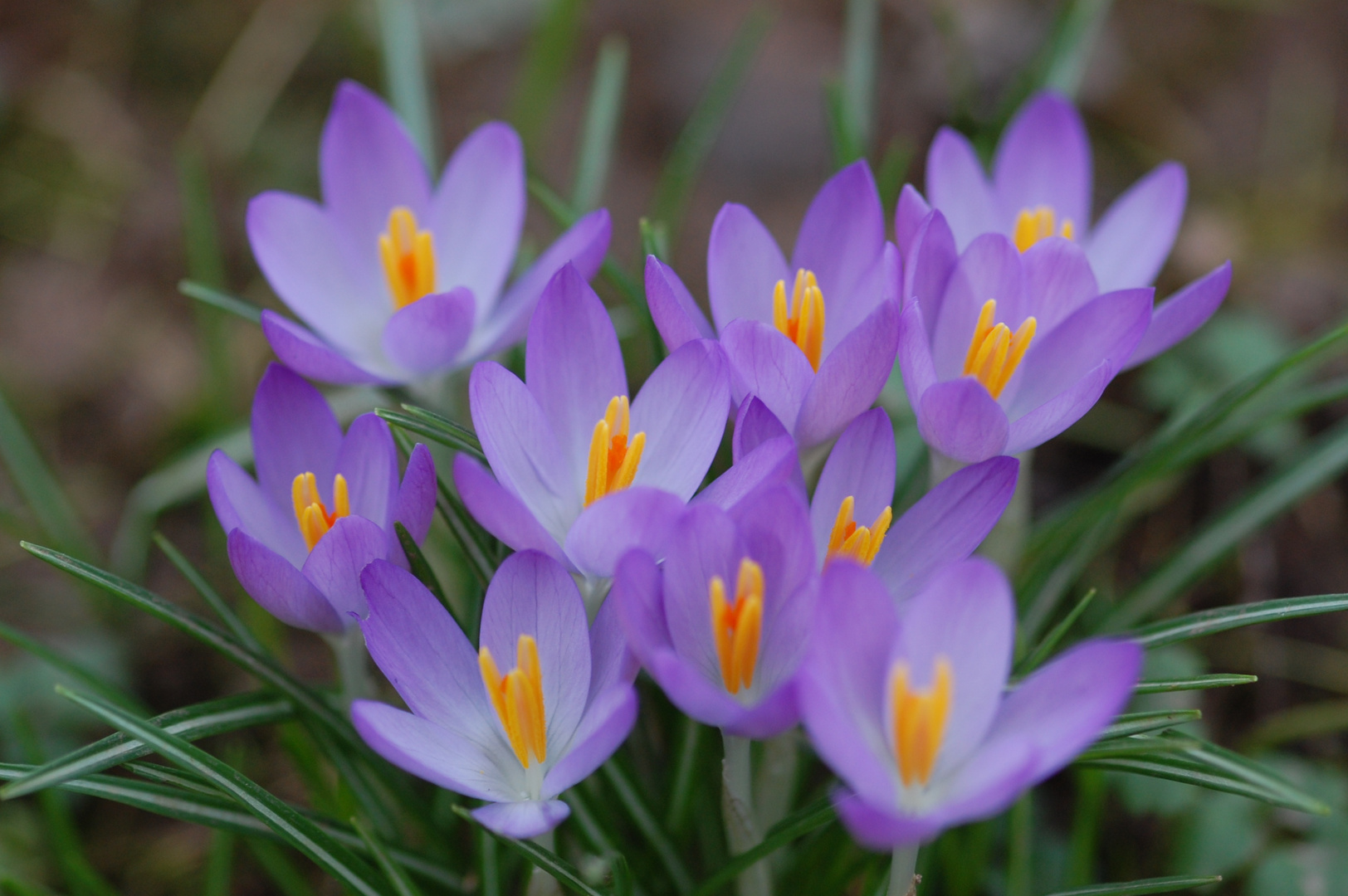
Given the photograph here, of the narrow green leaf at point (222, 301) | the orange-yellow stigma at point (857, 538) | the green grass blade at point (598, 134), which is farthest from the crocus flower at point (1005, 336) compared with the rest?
→ the narrow green leaf at point (222, 301)

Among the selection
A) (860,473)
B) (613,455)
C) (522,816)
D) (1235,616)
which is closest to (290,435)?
(613,455)

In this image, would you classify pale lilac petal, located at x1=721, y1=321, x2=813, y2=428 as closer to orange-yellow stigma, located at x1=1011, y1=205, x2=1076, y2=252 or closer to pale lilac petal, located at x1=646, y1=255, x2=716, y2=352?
pale lilac petal, located at x1=646, y1=255, x2=716, y2=352

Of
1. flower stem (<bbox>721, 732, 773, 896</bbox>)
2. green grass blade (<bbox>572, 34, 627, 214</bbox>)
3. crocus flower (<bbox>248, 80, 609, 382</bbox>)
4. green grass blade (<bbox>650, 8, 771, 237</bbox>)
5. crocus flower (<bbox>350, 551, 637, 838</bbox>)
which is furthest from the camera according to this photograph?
green grass blade (<bbox>650, 8, 771, 237</bbox>)

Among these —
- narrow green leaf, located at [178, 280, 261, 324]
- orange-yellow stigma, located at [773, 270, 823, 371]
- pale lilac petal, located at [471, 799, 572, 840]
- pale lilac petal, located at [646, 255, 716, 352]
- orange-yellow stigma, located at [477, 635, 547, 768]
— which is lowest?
pale lilac petal, located at [471, 799, 572, 840]

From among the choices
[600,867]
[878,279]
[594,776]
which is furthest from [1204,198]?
[600,867]

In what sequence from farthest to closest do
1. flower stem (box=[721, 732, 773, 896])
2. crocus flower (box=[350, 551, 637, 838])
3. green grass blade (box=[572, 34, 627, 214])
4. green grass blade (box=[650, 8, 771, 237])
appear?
1. green grass blade (box=[650, 8, 771, 237])
2. green grass blade (box=[572, 34, 627, 214])
3. flower stem (box=[721, 732, 773, 896])
4. crocus flower (box=[350, 551, 637, 838])

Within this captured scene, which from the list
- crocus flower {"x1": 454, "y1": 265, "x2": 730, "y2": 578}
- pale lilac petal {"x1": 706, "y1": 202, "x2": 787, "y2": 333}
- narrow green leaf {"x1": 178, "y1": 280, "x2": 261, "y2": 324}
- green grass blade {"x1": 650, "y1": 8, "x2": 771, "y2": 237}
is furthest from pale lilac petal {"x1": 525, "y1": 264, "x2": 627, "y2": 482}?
green grass blade {"x1": 650, "y1": 8, "x2": 771, "y2": 237}
